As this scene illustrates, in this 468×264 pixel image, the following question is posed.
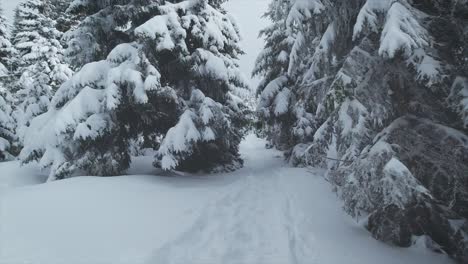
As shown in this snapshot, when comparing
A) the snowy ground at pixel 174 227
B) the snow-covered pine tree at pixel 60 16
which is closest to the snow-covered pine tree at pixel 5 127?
the snow-covered pine tree at pixel 60 16

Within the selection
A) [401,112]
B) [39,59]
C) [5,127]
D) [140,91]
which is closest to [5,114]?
[5,127]

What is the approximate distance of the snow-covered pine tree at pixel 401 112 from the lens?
4867 mm

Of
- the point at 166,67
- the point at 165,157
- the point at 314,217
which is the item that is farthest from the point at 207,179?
the point at 314,217

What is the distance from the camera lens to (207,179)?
38.5 feet

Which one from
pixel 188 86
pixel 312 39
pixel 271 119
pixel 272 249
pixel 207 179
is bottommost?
pixel 207 179

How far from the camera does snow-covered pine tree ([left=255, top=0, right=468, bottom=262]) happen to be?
4867mm

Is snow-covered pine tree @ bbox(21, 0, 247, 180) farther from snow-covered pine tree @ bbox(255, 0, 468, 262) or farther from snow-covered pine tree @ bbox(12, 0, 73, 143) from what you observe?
snow-covered pine tree @ bbox(12, 0, 73, 143)

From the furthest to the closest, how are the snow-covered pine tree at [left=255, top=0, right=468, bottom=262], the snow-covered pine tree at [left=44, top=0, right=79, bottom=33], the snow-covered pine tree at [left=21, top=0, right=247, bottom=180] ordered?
1. the snow-covered pine tree at [left=44, top=0, right=79, bottom=33]
2. the snow-covered pine tree at [left=21, top=0, right=247, bottom=180]
3. the snow-covered pine tree at [left=255, top=0, right=468, bottom=262]

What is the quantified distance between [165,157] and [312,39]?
561 cm

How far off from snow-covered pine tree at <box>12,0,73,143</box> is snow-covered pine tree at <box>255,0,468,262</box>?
17633mm

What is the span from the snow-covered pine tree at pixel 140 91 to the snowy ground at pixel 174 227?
1444 millimetres

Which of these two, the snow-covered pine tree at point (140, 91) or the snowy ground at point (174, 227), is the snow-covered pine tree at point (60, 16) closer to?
the snow-covered pine tree at point (140, 91)

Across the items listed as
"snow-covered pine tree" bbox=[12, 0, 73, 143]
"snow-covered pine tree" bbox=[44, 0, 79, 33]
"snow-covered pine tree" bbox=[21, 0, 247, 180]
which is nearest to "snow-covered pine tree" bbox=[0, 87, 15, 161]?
"snow-covered pine tree" bbox=[12, 0, 73, 143]

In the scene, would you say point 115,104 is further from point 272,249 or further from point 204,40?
point 272,249
